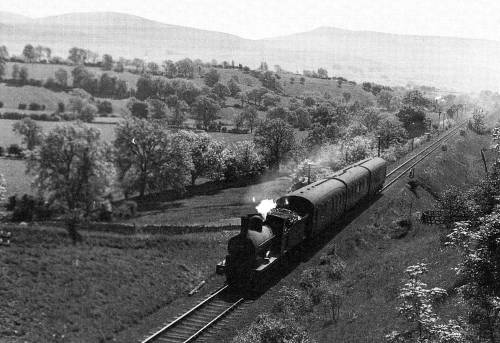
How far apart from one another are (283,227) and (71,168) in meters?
47.9

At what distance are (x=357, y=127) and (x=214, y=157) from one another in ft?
118

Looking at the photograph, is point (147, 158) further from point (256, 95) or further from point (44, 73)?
point (44, 73)

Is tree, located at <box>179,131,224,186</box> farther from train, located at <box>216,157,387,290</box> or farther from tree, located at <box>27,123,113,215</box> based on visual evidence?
train, located at <box>216,157,387,290</box>

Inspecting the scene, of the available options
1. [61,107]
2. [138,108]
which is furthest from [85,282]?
[138,108]

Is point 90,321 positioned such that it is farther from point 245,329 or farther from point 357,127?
point 357,127

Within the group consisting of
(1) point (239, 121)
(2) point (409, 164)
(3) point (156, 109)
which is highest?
(3) point (156, 109)

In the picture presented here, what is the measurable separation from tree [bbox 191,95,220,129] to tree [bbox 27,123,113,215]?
82.0 metres

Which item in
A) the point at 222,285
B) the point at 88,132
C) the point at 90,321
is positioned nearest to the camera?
the point at 90,321

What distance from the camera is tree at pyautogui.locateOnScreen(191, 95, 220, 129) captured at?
5925 inches

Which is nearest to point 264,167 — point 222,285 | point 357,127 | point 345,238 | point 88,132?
point 357,127

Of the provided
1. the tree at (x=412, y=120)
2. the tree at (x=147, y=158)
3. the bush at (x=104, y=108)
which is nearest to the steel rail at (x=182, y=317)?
the tree at (x=147, y=158)

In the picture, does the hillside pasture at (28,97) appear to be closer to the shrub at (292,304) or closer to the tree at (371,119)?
the tree at (371,119)

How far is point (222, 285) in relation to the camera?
28.2 metres

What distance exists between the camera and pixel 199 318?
24.1 meters
